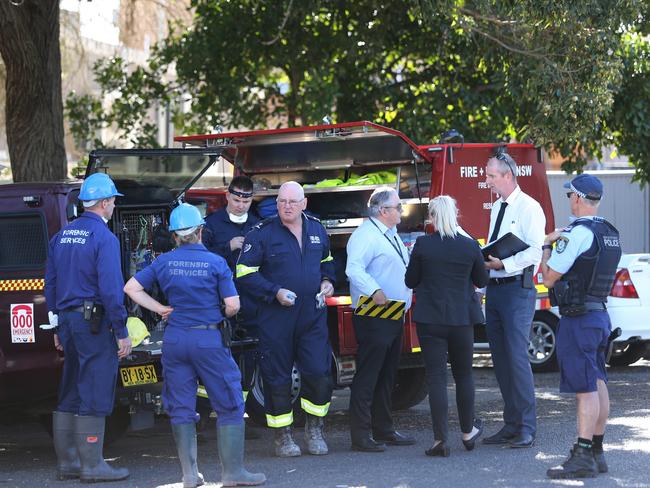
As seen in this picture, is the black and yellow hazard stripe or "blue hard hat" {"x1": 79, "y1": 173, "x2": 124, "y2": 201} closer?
"blue hard hat" {"x1": 79, "y1": 173, "x2": 124, "y2": 201}

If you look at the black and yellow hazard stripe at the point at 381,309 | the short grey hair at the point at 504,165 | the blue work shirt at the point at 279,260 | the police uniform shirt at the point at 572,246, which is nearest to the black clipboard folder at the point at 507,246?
the short grey hair at the point at 504,165

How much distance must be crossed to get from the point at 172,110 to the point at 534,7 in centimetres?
721

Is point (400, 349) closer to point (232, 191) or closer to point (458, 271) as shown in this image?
point (458, 271)

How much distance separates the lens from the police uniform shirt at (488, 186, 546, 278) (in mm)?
8234

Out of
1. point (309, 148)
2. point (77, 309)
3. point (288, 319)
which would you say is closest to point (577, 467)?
point (288, 319)

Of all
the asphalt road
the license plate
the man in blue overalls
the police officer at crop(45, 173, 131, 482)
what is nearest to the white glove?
the police officer at crop(45, 173, 131, 482)

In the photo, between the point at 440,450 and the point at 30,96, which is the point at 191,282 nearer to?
the point at 440,450

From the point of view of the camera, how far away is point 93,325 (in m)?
7.41

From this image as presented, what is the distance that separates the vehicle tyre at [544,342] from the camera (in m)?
12.6

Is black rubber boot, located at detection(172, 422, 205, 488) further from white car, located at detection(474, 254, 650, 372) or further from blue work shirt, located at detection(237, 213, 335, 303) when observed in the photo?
white car, located at detection(474, 254, 650, 372)

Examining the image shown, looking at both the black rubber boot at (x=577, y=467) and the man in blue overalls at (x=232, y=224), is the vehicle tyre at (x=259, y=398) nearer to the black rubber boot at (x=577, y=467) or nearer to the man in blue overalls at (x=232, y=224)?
the man in blue overalls at (x=232, y=224)

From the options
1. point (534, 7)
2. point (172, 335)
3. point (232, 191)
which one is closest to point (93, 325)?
point (172, 335)

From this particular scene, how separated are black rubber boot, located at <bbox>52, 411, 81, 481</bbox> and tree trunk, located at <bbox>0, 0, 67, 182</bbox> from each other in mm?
5271

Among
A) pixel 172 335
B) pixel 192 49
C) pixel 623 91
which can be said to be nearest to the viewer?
pixel 172 335
